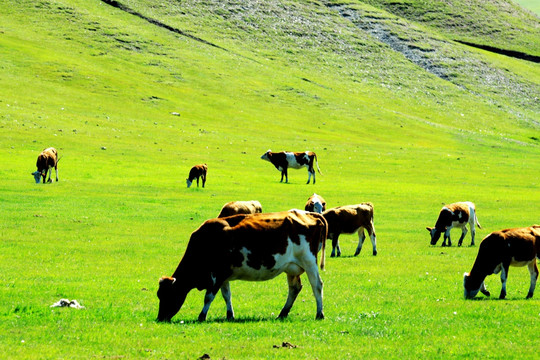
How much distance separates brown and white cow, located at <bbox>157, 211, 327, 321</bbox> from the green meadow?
1.96ft

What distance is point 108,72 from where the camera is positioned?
3895 inches

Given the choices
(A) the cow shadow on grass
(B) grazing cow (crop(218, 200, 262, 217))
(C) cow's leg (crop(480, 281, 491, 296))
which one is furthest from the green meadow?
(B) grazing cow (crop(218, 200, 262, 217))

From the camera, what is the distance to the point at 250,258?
44.7 ft

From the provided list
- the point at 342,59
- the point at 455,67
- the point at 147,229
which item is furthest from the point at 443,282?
the point at 455,67

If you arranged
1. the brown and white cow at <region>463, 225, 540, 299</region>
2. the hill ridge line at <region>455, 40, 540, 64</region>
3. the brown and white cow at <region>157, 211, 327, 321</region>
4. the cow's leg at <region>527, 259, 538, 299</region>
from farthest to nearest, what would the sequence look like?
the hill ridge line at <region>455, 40, 540, 64</region> < the brown and white cow at <region>463, 225, 540, 299</region> < the cow's leg at <region>527, 259, 538, 299</region> < the brown and white cow at <region>157, 211, 327, 321</region>

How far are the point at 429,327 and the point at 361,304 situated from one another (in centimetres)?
274

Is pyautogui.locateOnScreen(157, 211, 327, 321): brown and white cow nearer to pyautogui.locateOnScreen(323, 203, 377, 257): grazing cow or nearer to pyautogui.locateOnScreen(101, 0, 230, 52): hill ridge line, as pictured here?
pyautogui.locateOnScreen(323, 203, 377, 257): grazing cow

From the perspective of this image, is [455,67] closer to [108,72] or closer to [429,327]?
[108,72]

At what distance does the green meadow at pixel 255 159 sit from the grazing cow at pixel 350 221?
0.91 metres

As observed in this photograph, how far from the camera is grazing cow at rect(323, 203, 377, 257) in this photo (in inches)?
998

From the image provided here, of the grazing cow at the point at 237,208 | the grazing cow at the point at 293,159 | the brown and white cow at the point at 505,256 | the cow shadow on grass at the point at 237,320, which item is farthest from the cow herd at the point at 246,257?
the grazing cow at the point at 293,159

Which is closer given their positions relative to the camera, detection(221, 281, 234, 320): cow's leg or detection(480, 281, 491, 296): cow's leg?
detection(221, 281, 234, 320): cow's leg

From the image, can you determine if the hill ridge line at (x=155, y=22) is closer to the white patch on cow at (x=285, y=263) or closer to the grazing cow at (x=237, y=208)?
the grazing cow at (x=237, y=208)

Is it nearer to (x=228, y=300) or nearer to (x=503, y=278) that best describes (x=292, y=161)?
(x=503, y=278)
